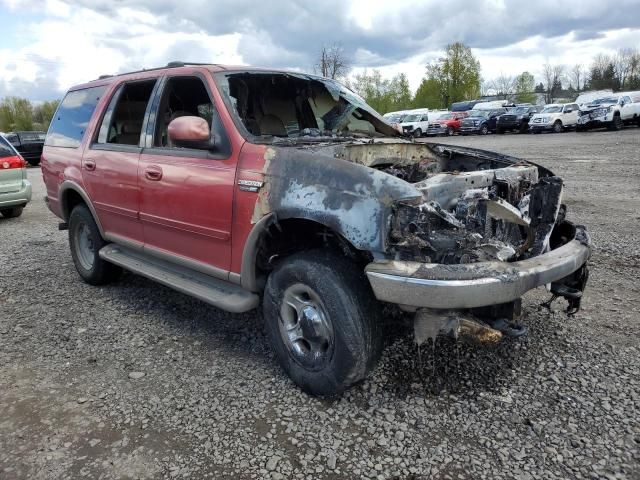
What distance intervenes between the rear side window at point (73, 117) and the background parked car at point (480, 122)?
28487 mm

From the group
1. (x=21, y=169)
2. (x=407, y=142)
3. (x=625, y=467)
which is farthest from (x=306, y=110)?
(x=21, y=169)

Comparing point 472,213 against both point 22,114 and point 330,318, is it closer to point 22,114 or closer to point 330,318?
point 330,318

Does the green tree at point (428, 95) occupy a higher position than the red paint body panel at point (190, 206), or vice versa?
the green tree at point (428, 95)

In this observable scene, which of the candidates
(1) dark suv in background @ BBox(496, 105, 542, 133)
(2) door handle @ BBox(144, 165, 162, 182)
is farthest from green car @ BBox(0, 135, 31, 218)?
(1) dark suv in background @ BBox(496, 105, 542, 133)

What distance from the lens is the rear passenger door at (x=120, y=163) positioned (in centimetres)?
414

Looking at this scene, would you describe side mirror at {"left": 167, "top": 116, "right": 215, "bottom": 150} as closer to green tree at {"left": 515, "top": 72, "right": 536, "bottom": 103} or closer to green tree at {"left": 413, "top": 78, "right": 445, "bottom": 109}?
green tree at {"left": 413, "top": 78, "right": 445, "bottom": 109}

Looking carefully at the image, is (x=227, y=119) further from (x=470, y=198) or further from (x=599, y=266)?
(x=599, y=266)

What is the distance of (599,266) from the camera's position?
16.5ft

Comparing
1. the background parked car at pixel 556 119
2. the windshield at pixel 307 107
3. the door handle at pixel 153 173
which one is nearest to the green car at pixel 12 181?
the door handle at pixel 153 173

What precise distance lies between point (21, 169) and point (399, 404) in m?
8.81

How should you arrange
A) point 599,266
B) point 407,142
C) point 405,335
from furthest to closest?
point 599,266
point 407,142
point 405,335

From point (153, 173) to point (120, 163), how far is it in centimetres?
56

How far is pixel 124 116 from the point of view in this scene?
464 cm

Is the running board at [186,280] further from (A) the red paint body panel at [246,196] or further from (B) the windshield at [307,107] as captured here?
(B) the windshield at [307,107]
